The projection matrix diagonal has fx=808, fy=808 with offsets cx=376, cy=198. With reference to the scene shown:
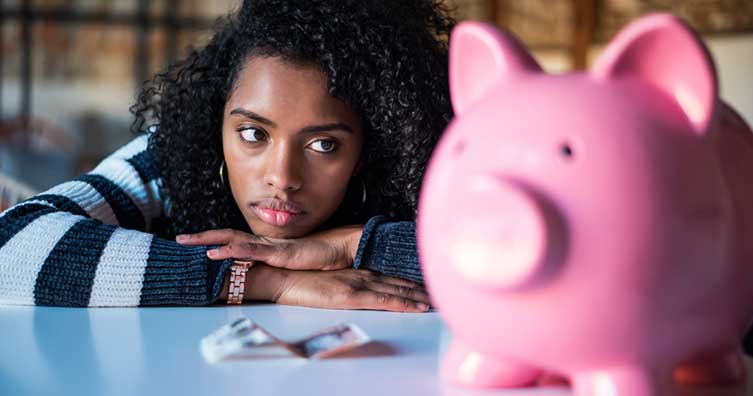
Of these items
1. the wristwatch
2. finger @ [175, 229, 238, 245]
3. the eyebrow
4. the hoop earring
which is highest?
the eyebrow

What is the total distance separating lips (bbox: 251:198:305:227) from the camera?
103cm

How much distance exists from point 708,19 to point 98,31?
141 inches

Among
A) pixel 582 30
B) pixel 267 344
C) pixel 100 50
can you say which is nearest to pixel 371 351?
pixel 267 344

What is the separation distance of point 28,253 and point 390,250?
17.0 inches

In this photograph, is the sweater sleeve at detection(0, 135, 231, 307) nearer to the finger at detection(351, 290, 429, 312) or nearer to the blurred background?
the finger at detection(351, 290, 429, 312)

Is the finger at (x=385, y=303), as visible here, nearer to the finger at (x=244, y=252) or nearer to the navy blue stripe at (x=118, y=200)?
the finger at (x=244, y=252)

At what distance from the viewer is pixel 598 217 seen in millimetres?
458

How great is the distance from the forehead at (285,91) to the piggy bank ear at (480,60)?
0.44 meters

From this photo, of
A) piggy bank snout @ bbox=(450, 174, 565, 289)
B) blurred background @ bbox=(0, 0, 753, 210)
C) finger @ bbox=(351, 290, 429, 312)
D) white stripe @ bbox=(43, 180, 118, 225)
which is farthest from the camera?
blurred background @ bbox=(0, 0, 753, 210)

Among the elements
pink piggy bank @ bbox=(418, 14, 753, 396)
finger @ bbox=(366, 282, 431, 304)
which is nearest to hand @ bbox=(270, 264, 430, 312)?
finger @ bbox=(366, 282, 431, 304)

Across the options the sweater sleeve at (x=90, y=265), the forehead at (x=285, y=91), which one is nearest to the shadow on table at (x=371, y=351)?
the sweater sleeve at (x=90, y=265)

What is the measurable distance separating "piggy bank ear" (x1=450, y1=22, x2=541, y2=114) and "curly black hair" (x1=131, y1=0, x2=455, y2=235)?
458mm

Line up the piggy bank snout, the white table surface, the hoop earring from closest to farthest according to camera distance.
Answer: the piggy bank snout → the white table surface → the hoop earring

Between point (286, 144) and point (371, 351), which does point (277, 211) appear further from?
point (371, 351)
